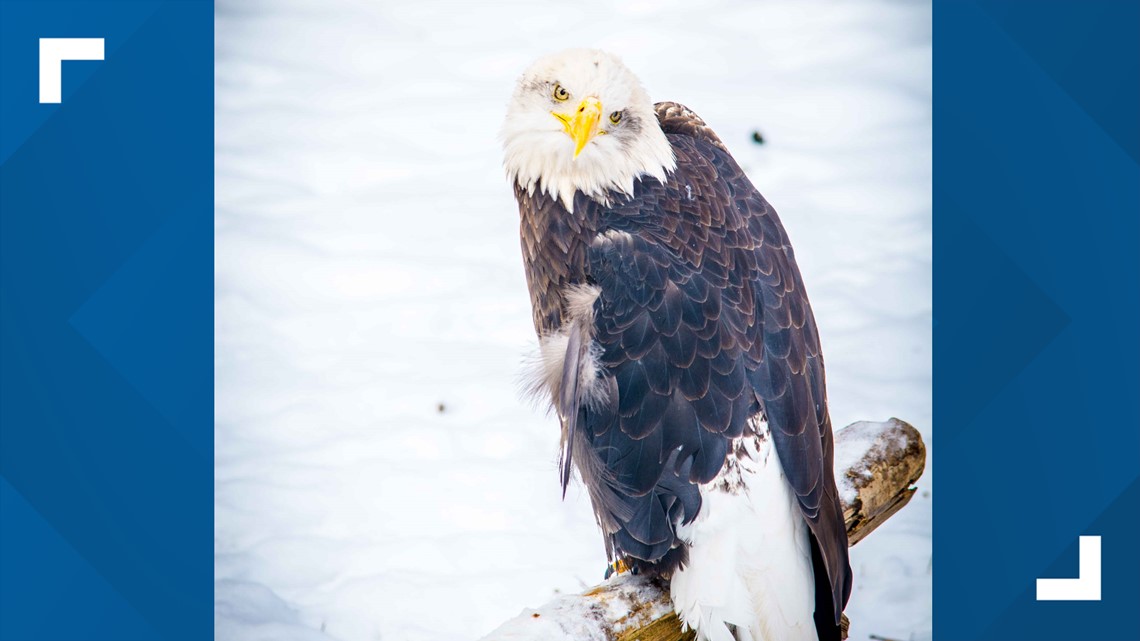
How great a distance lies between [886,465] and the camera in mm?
2352

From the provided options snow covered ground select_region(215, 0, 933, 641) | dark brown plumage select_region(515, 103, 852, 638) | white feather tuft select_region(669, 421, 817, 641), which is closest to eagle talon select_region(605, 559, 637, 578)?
dark brown plumage select_region(515, 103, 852, 638)

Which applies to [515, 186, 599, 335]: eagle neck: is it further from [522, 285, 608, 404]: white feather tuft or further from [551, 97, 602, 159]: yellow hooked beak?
[551, 97, 602, 159]: yellow hooked beak

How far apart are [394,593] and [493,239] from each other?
3.18 ft

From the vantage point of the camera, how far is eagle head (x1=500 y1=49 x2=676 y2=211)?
202cm

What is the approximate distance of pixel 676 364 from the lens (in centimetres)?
194

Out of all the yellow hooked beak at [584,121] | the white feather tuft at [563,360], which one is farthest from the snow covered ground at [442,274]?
the yellow hooked beak at [584,121]

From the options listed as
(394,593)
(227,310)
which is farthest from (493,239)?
(394,593)

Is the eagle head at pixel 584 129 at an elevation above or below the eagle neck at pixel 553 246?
above
